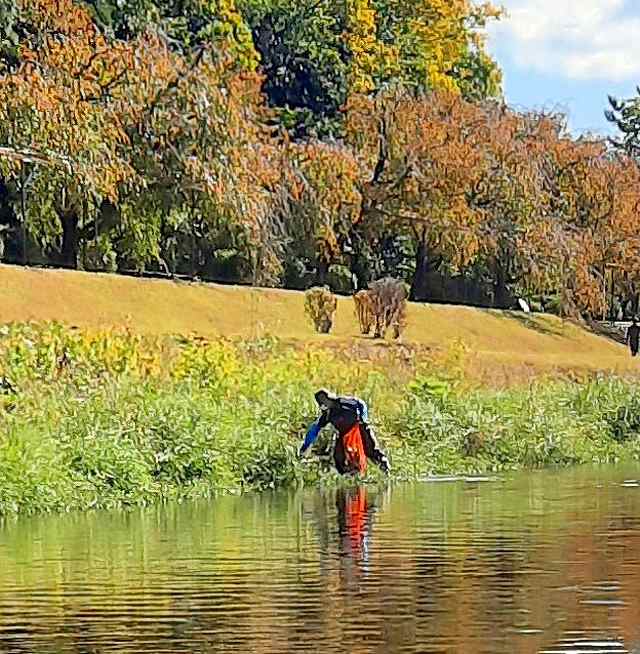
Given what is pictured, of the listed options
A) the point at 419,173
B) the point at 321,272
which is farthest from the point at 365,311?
the point at 419,173

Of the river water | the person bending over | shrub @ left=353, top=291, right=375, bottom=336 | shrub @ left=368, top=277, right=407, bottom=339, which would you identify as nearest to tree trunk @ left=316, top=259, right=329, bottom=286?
shrub @ left=368, top=277, right=407, bottom=339

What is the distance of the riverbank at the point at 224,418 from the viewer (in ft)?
64.8

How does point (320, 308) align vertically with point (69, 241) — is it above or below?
below

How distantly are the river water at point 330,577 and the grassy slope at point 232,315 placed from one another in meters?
19.7

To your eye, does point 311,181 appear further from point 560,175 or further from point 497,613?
point 497,613

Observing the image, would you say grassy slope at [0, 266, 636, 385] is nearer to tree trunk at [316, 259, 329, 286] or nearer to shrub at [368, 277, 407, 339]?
shrub at [368, 277, 407, 339]

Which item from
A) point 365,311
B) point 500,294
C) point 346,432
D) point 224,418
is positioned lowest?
point 346,432

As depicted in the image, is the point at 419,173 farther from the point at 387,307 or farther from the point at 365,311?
the point at 365,311

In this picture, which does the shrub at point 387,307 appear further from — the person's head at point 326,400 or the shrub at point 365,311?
the person's head at point 326,400

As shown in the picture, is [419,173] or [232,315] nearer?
[232,315]

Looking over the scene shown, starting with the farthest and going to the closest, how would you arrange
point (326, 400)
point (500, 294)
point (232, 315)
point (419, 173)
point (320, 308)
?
1. point (500, 294)
2. point (419, 173)
3. point (320, 308)
4. point (232, 315)
5. point (326, 400)

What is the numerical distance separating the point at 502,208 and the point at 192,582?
45590mm

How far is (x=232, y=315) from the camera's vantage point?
46156 mm

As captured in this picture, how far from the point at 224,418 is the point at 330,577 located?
30.4ft
